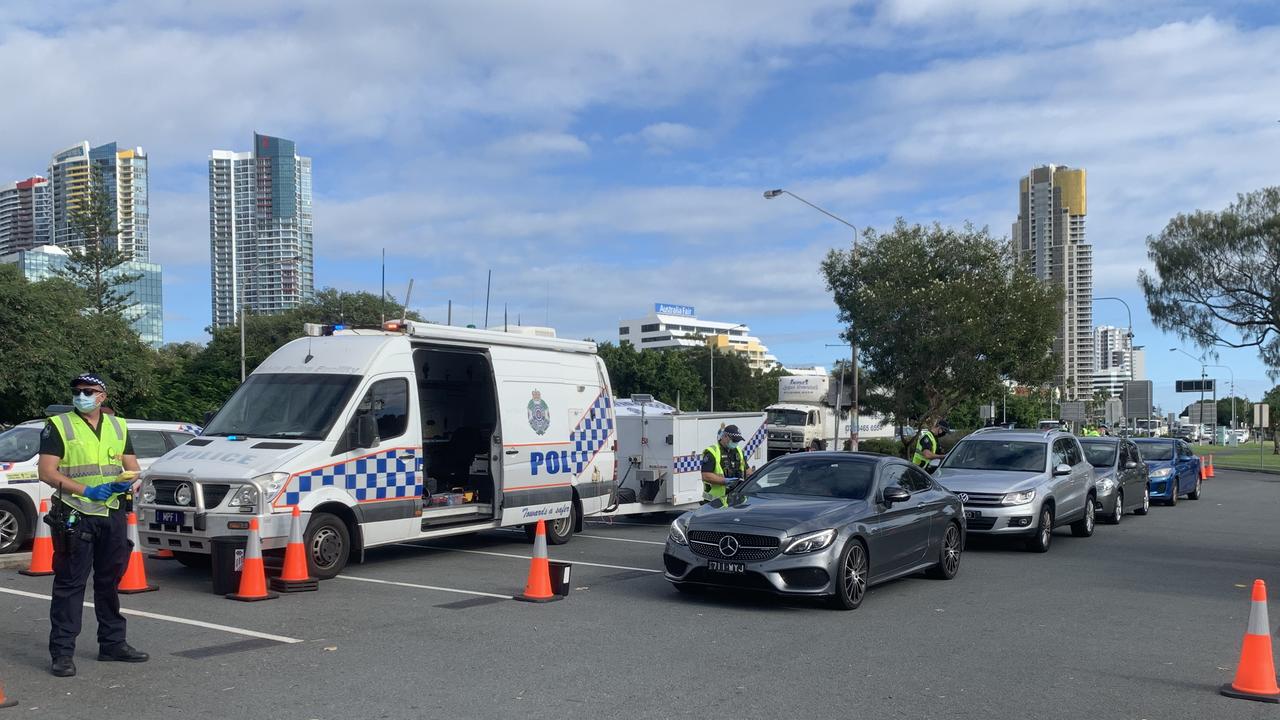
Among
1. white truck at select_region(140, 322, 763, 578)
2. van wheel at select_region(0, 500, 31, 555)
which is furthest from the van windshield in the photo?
van wheel at select_region(0, 500, 31, 555)

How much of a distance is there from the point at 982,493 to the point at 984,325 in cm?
1991

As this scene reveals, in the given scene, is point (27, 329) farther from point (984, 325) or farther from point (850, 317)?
point (984, 325)

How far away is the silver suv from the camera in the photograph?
48.2 feet

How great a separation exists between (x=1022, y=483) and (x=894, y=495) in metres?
5.09

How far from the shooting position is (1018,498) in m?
14.8

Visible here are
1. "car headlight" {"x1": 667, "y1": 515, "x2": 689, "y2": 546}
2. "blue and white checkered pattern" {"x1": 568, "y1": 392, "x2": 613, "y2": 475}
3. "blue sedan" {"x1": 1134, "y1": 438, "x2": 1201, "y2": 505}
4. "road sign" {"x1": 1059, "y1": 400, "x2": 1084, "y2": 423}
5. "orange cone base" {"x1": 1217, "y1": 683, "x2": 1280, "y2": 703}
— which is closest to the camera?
"orange cone base" {"x1": 1217, "y1": 683, "x2": 1280, "y2": 703}

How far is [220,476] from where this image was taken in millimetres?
10906

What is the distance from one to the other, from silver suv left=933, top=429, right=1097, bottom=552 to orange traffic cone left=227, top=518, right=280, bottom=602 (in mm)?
9009

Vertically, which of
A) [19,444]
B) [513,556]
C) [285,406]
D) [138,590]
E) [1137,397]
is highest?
[285,406]

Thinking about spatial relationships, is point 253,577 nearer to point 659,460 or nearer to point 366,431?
point 366,431

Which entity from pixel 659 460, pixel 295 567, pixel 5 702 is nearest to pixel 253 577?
pixel 295 567

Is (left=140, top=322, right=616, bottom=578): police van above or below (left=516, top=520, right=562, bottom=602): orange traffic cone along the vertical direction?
above

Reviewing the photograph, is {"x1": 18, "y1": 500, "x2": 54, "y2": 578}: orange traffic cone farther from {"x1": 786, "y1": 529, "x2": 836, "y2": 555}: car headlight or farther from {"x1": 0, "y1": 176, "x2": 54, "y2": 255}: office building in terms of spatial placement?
{"x1": 0, "y1": 176, "x2": 54, "y2": 255}: office building


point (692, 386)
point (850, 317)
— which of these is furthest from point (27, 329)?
point (692, 386)
